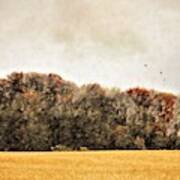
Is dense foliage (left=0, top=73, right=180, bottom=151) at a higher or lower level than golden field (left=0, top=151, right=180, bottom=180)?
higher

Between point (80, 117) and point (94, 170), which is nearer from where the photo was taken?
point (94, 170)

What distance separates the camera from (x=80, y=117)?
7644 centimetres

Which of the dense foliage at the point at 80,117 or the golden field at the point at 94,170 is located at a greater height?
the dense foliage at the point at 80,117

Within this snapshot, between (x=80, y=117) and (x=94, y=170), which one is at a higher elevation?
(x=80, y=117)

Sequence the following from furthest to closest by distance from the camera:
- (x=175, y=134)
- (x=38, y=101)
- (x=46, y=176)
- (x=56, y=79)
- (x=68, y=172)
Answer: (x=56, y=79), (x=38, y=101), (x=175, y=134), (x=68, y=172), (x=46, y=176)

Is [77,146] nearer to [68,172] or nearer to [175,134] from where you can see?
[175,134]

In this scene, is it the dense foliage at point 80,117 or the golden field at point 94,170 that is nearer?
the golden field at point 94,170

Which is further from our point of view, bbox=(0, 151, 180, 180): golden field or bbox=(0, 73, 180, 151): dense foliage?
bbox=(0, 73, 180, 151): dense foliage

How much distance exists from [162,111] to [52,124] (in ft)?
48.8

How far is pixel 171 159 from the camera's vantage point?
41.7m

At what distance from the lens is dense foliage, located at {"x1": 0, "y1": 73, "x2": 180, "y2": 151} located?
240ft

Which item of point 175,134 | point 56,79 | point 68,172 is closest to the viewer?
point 68,172

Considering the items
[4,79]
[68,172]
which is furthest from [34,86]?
[68,172]

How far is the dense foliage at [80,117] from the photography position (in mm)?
73125
